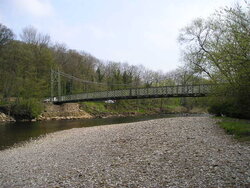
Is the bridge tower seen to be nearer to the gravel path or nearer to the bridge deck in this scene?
the bridge deck

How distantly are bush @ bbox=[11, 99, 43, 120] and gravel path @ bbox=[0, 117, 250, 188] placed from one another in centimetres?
2254

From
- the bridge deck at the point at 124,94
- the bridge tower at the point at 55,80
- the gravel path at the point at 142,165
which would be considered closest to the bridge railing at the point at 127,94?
the bridge deck at the point at 124,94

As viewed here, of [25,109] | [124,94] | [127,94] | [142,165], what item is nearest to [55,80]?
[25,109]

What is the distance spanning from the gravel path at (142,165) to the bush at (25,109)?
887 inches

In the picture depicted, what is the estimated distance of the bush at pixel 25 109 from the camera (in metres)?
32.9

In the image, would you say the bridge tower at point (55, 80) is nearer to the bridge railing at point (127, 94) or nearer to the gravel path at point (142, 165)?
the bridge railing at point (127, 94)

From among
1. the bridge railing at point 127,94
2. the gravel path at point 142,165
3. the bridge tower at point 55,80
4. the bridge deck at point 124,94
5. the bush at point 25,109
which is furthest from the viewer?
the bridge tower at point 55,80

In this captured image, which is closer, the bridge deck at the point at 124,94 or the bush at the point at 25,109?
the bush at the point at 25,109

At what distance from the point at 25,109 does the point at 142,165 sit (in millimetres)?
29338

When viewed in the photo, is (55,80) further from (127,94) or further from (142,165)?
(142,165)

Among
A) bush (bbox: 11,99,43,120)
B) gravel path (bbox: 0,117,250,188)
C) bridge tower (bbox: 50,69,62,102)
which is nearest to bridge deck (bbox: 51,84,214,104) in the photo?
bridge tower (bbox: 50,69,62,102)

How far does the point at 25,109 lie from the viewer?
33.0 m

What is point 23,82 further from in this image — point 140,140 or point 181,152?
point 181,152

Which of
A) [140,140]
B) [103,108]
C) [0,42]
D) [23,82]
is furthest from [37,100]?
[140,140]
